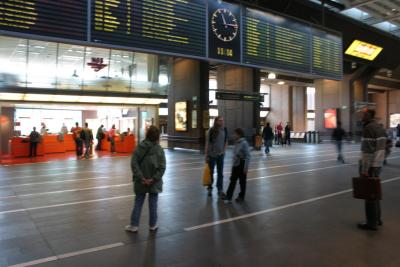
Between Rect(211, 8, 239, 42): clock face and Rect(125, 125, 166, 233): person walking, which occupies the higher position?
Rect(211, 8, 239, 42): clock face

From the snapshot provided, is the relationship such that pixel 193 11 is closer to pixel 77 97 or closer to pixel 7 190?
pixel 7 190

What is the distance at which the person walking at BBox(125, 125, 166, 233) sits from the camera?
4.72 m

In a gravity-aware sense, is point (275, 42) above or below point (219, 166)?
above

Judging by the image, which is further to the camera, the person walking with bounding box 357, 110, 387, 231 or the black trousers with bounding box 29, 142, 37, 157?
the black trousers with bounding box 29, 142, 37, 157

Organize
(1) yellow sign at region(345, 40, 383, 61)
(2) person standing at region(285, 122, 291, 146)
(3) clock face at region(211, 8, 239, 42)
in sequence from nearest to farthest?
(3) clock face at region(211, 8, 239, 42) < (1) yellow sign at region(345, 40, 383, 61) < (2) person standing at region(285, 122, 291, 146)

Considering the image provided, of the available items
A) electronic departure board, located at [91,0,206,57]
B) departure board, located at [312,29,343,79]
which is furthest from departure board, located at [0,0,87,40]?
departure board, located at [312,29,343,79]

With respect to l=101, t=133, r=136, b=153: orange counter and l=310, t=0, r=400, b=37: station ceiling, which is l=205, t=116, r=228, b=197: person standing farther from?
l=101, t=133, r=136, b=153: orange counter

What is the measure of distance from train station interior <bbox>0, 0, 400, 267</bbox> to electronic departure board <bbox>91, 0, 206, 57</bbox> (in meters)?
0.03

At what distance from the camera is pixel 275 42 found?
10914 millimetres

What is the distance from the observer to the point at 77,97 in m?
20.1

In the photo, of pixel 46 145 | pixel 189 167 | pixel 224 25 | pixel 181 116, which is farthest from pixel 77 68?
pixel 224 25

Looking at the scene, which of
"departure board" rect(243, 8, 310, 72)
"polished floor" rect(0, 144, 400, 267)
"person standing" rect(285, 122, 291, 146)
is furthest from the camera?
"person standing" rect(285, 122, 291, 146)

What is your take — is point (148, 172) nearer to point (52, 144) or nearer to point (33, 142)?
point (33, 142)

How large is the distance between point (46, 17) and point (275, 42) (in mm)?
6716
